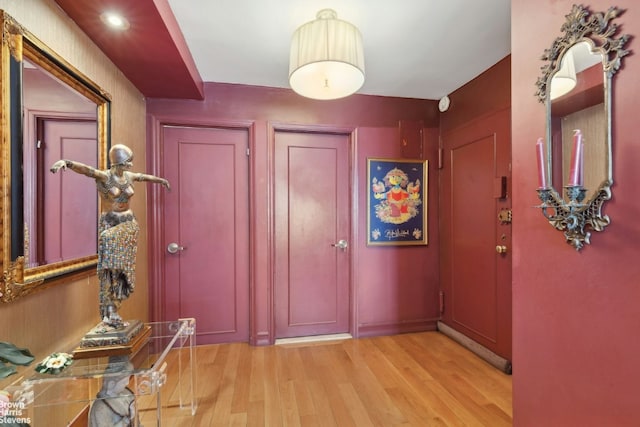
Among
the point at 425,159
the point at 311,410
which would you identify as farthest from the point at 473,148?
the point at 311,410

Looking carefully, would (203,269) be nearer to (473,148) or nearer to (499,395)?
(499,395)

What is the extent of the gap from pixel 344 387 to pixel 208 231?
66.2 inches

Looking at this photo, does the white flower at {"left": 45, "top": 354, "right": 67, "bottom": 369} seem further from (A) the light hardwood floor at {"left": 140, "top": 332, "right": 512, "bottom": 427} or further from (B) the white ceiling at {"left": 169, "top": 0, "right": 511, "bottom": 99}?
(B) the white ceiling at {"left": 169, "top": 0, "right": 511, "bottom": 99}

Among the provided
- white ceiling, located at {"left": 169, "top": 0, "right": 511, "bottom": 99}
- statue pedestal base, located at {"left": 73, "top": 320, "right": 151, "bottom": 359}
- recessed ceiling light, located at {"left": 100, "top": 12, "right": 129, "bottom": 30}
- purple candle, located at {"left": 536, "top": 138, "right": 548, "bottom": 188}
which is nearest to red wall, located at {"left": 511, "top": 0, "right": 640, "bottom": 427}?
purple candle, located at {"left": 536, "top": 138, "right": 548, "bottom": 188}

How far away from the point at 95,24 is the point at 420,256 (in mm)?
2970

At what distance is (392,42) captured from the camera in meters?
1.95

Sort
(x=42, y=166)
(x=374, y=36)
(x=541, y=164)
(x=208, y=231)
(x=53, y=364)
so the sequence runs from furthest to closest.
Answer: (x=208, y=231) → (x=374, y=36) → (x=42, y=166) → (x=53, y=364) → (x=541, y=164)

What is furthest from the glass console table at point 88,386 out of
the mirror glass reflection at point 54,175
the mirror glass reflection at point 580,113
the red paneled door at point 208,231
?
the mirror glass reflection at point 580,113

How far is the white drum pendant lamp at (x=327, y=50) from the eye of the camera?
1.44 m

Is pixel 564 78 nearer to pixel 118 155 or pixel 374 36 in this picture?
pixel 374 36

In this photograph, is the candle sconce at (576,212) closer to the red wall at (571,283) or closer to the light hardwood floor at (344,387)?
the red wall at (571,283)

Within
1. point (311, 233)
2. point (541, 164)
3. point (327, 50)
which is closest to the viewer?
point (541, 164)

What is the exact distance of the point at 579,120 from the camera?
99cm

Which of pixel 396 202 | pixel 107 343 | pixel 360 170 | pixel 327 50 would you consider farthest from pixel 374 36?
pixel 107 343
